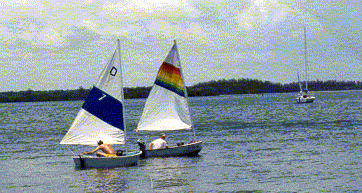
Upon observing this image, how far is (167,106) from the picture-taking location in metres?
39.0

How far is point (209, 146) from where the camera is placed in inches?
1815

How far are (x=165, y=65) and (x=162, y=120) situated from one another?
13.1ft

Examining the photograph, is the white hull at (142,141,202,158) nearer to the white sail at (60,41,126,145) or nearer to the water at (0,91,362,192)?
the water at (0,91,362,192)

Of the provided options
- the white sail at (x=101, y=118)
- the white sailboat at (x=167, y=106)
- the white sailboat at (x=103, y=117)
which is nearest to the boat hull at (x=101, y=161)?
the white sailboat at (x=103, y=117)

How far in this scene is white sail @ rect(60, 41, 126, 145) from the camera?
3305 centimetres

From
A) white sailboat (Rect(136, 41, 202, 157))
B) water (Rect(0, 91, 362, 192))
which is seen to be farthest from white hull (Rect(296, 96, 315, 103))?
white sailboat (Rect(136, 41, 202, 157))

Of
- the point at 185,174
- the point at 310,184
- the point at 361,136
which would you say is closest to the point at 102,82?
the point at 185,174

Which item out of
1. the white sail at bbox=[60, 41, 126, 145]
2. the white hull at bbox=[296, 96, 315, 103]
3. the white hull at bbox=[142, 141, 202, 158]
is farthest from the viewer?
the white hull at bbox=[296, 96, 315, 103]

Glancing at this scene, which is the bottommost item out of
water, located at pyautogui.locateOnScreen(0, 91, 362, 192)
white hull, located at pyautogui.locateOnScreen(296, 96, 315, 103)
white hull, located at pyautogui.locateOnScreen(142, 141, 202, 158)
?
water, located at pyautogui.locateOnScreen(0, 91, 362, 192)

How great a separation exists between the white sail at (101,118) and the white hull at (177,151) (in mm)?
3562

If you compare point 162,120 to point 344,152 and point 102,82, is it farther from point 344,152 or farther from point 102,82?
point 344,152

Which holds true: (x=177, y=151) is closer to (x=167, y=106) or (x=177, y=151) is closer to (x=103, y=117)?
(x=167, y=106)

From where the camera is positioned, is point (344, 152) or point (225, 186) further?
point (344, 152)

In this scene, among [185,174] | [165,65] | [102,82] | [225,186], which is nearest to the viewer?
[225,186]
